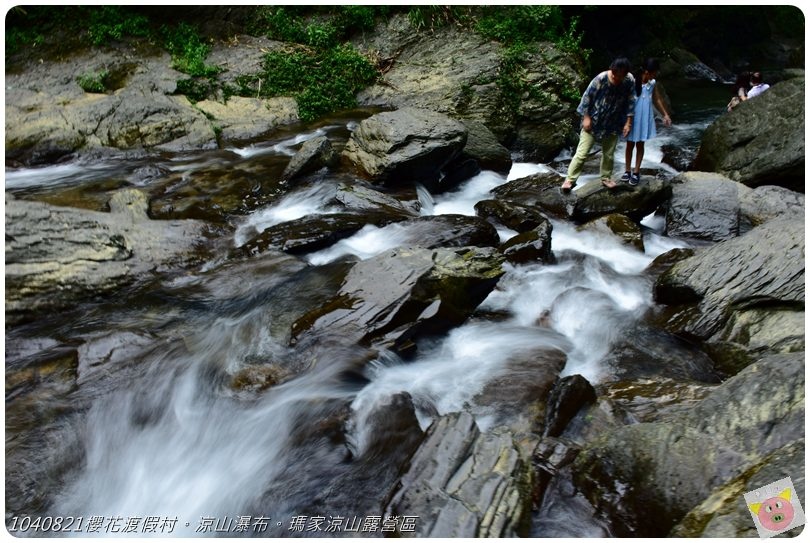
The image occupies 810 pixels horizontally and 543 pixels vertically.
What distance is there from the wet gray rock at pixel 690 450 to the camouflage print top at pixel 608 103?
14.8 ft

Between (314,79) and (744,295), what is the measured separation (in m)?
10.4

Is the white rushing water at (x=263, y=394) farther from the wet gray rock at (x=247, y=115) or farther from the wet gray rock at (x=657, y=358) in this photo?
the wet gray rock at (x=247, y=115)

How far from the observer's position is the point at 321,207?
26.3 feet

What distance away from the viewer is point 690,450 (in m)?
3.29

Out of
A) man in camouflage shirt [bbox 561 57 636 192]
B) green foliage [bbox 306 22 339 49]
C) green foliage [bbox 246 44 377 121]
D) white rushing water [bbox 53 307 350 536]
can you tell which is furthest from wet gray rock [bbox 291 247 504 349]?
green foliage [bbox 306 22 339 49]

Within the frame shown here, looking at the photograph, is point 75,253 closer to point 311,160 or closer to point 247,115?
point 311,160

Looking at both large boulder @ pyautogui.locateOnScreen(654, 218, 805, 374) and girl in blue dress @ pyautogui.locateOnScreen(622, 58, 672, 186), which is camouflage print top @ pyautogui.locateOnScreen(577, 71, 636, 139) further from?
large boulder @ pyautogui.locateOnScreen(654, 218, 805, 374)

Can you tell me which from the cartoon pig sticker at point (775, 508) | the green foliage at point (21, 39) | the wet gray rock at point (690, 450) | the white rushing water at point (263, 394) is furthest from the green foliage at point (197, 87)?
the cartoon pig sticker at point (775, 508)

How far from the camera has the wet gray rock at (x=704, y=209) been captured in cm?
756

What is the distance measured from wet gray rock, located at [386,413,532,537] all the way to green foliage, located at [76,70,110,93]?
11.2 m

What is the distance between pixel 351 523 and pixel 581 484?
1525mm

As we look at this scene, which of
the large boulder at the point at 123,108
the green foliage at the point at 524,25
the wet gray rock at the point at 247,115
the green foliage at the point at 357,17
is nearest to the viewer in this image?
the large boulder at the point at 123,108

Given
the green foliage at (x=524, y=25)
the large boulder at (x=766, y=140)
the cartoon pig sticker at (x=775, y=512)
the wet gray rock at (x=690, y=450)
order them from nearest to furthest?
the cartoon pig sticker at (x=775, y=512), the wet gray rock at (x=690, y=450), the large boulder at (x=766, y=140), the green foliage at (x=524, y=25)

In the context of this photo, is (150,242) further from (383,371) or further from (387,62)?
(387,62)
